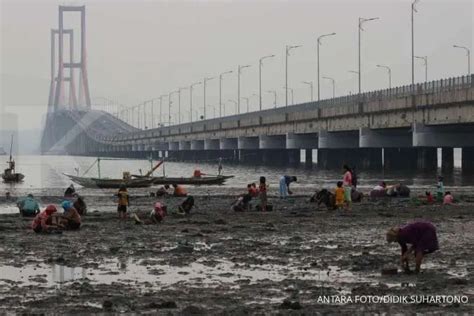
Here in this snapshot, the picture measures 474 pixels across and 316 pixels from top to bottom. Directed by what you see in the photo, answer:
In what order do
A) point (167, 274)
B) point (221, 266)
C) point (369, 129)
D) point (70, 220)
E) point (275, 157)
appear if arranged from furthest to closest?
point (275, 157)
point (369, 129)
point (70, 220)
point (221, 266)
point (167, 274)

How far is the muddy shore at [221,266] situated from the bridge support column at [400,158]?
68427 mm

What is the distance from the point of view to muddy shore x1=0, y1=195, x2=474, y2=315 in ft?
47.0

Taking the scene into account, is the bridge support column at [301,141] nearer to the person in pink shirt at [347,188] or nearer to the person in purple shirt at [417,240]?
the person in pink shirt at [347,188]

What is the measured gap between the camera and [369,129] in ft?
286

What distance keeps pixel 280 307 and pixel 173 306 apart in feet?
5.08

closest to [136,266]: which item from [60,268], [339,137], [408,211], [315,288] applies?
[60,268]

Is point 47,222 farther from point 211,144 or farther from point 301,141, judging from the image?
point 211,144

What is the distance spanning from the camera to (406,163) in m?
99.3

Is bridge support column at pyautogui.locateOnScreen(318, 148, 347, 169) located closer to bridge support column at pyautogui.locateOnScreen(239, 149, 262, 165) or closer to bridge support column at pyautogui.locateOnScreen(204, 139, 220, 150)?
bridge support column at pyautogui.locateOnScreen(239, 149, 262, 165)

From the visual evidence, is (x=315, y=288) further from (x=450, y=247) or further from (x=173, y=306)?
(x=450, y=247)

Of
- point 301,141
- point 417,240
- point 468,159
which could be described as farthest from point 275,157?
point 417,240

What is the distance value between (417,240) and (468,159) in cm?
7539

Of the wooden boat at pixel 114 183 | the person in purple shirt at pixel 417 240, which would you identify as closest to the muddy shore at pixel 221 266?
the person in purple shirt at pixel 417 240

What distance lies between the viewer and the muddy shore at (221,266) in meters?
14.3
